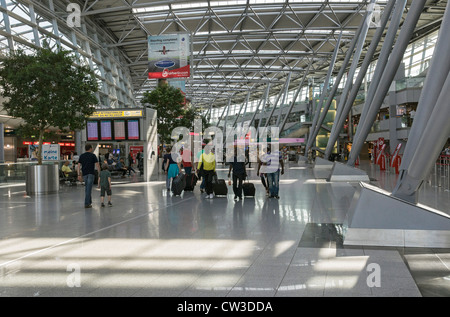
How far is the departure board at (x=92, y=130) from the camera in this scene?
22094mm

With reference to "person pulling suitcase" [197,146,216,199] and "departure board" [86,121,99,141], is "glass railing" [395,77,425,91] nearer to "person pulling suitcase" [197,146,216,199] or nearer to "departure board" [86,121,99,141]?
"departure board" [86,121,99,141]

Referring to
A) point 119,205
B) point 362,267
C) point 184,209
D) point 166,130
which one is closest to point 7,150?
point 166,130

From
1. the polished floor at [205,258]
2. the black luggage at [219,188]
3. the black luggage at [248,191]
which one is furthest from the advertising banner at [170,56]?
the polished floor at [205,258]

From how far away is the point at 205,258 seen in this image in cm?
564

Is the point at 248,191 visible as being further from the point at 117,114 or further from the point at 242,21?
the point at 242,21

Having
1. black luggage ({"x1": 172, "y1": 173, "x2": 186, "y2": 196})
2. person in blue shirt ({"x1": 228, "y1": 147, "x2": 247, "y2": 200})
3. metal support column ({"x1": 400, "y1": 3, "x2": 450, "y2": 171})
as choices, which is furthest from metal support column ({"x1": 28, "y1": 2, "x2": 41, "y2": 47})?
metal support column ({"x1": 400, "y1": 3, "x2": 450, "y2": 171})

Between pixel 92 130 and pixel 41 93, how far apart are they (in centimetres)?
669

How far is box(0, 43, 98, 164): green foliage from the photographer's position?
15188mm

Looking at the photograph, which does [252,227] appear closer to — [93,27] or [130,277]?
[130,277]

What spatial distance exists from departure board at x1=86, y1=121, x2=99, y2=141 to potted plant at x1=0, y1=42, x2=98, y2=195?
226 inches

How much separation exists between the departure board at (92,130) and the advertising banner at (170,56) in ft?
21.3

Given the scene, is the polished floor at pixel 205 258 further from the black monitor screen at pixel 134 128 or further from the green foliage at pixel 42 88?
the black monitor screen at pixel 134 128

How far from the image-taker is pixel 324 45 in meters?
47.8

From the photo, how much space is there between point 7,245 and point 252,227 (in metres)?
4.23
